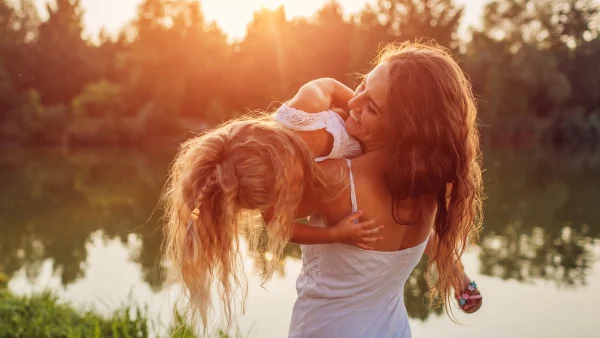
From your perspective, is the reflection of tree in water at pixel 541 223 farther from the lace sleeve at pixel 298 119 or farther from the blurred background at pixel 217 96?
the lace sleeve at pixel 298 119

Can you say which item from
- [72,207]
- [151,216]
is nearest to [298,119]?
[151,216]

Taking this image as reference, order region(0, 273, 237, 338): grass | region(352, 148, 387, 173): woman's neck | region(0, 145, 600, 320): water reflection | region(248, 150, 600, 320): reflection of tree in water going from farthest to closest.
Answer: region(0, 145, 600, 320): water reflection, region(248, 150, 600, 320): reflection of tree in water, region(0, 273, 237, 338): grass, region(352, 148, 387, 173): woman's neck

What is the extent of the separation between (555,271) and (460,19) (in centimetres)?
2483

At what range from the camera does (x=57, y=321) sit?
4.07m

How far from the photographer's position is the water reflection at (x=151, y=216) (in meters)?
8.08

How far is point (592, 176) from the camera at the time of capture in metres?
17.1

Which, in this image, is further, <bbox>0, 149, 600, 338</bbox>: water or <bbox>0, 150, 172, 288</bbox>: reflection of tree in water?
<bbox>0, 150, 172, 288</bbox>: reflection of tree in water

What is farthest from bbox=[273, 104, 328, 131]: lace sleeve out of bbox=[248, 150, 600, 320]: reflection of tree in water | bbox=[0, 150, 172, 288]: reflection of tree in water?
bbox=[0, 150, 172, 288]: reflection of tree in water

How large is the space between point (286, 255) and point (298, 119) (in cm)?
727

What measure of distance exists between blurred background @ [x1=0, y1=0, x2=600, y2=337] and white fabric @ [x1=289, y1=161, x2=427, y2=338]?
8322mm

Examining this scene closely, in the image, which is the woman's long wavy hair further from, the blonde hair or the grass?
the grass

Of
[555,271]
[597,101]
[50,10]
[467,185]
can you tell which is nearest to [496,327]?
[555,271]

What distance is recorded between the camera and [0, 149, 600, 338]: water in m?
6.24

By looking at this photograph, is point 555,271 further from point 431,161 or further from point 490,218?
point 431,161
